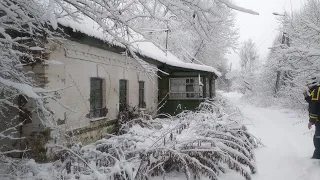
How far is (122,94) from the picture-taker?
10578mm

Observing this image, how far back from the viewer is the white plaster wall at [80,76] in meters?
6.53

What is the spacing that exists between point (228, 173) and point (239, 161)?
0.30 m

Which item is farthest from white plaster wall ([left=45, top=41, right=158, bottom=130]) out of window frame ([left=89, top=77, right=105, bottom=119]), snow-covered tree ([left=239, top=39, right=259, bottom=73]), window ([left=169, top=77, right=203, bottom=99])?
snow-covered tree ([left=239, top=39, right=259, bottom=73])

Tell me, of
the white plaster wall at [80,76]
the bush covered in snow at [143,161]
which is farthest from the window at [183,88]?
the bush covered in snow at [143,161]

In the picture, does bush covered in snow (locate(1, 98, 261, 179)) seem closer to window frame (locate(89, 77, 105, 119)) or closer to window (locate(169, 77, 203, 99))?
window frame (locate(89, 77, 105, 119))

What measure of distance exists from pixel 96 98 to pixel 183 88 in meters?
7.42

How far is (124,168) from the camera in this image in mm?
3855

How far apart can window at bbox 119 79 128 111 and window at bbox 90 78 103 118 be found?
1.41m

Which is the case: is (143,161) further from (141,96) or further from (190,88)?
(190,88)

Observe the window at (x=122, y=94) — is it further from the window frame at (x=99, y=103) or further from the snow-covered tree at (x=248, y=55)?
the snow-covered tree at (x=248, y=55)

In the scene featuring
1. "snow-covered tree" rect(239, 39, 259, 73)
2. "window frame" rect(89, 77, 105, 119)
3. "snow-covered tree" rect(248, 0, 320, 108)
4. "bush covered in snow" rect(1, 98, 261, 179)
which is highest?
"snow-covered tree" rect(239, 39, 259, 73)

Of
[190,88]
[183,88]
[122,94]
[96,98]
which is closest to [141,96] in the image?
[122,94]

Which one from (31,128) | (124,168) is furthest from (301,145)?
(31,128)

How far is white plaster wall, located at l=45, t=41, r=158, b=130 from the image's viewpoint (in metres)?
6.53
